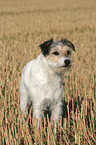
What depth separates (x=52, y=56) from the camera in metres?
2.56

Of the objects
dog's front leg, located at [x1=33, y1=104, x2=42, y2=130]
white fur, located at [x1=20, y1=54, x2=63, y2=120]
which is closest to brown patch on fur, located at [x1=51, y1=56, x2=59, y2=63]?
white fur, located at [x1=20, y1=54, x2=63, y2=120]

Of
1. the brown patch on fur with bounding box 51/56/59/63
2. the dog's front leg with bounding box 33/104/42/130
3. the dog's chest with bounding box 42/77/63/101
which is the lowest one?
the dog's front leg with bounding box 33/104/42/130

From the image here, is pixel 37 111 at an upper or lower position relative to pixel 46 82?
lower

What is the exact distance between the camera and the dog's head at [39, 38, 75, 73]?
8.20ft

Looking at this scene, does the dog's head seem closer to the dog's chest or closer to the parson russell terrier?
the parson russell terrier

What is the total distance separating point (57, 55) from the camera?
258cm

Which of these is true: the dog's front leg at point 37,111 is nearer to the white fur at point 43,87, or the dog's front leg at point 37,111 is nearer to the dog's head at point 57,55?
the white fur at point 43,87

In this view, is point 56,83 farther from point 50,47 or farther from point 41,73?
point 50,47

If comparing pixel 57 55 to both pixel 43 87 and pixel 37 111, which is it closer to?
pixel 43 87

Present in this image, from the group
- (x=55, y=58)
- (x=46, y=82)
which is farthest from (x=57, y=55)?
(x=46, y=82)

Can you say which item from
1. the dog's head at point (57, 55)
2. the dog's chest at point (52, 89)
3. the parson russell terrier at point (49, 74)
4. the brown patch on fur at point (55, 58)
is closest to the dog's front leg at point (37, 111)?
the parson russell terrier at point (49, 74)

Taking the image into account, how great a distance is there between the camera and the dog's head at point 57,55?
2500 mm

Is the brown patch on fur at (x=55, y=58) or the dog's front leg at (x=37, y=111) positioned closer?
the brown patch on fur at (x=55, y=58)

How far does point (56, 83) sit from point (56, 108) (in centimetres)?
42
